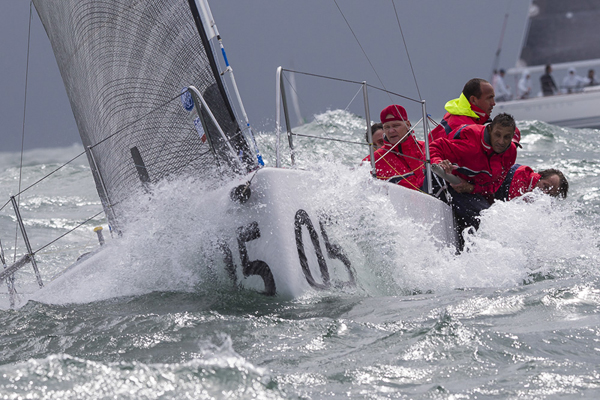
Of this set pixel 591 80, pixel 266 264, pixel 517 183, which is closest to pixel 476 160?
pixel 517 183

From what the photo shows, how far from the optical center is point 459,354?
1.49m

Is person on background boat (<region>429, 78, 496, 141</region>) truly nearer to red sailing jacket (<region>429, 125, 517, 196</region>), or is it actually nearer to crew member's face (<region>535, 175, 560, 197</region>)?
red sailing jacket (<region>429, 125, 517, 196</region>)

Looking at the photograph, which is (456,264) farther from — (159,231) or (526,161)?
(526,161)

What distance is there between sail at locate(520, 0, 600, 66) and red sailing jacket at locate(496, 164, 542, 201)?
11.4 metres

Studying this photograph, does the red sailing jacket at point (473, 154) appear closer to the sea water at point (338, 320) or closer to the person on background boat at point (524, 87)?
the sea water at point (338, 320)

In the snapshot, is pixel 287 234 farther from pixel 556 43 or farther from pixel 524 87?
pixel 556 43

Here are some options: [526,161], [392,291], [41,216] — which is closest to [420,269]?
[392,291]

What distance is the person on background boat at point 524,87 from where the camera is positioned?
1380 centimetres

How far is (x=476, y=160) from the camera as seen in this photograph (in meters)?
3.19

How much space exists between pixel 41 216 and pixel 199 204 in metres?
4.78

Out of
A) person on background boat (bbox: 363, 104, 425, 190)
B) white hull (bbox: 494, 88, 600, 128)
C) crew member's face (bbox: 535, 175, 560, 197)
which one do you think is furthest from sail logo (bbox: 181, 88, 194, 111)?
white hull (bbox: 494, 88, 600, 128)

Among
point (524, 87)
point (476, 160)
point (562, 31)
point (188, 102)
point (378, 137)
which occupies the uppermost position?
point (562, 31)

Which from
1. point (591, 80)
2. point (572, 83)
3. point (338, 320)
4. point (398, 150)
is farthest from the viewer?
point (591, 80)

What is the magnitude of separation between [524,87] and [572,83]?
100 cm
